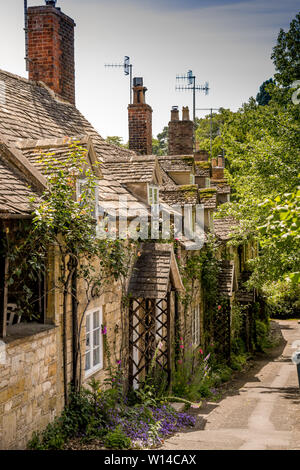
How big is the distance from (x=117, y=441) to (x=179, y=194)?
9733mm

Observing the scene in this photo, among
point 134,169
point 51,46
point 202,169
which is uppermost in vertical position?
point 51,46

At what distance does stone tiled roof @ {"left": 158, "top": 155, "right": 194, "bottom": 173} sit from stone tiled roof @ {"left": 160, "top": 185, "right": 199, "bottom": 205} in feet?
6.64

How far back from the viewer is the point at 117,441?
845 centimetres

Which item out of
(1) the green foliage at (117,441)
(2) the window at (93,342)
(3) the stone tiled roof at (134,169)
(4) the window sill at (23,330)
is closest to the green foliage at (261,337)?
(3) the stone tiled roof at (134,169)

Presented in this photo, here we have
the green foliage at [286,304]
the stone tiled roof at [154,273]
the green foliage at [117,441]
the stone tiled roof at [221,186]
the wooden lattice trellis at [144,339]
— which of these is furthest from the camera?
the stone tiled roof at [221,186]

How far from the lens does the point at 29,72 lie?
47.4 ft

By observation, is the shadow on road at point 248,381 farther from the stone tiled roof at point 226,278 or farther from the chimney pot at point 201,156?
the chimney pot at point 201,156

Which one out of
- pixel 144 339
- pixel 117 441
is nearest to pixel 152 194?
pixel 144 339

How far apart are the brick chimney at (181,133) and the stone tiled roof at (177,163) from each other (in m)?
2.93

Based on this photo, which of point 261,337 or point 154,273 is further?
point 261,337

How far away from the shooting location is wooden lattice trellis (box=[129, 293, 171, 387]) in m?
11.6

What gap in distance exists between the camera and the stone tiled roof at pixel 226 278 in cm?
1888

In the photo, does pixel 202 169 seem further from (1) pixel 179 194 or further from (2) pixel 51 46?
(2) pixel 51 46

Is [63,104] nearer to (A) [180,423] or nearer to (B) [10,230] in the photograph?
(B) [10,230]
